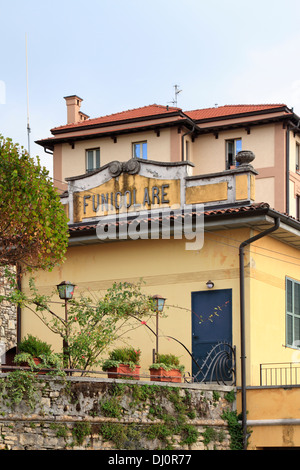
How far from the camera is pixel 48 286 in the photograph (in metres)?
21.2

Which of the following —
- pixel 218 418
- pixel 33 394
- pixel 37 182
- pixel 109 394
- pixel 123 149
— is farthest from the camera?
pixel 123 149

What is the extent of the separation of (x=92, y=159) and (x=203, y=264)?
2316 centimetres

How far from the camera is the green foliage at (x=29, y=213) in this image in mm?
18453

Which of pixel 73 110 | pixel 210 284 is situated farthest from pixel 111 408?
pixel 73 110

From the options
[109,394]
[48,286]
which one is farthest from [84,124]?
[109,394]

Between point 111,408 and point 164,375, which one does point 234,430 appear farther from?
point 111,408

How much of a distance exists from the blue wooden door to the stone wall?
53.1 inches

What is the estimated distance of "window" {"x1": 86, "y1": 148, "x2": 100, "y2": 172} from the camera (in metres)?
41.3

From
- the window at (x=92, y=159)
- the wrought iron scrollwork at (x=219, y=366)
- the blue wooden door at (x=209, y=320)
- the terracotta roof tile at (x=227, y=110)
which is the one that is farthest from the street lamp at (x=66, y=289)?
the window at (x=92, y=159)

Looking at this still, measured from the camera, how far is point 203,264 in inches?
751

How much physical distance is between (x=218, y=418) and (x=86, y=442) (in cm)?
366

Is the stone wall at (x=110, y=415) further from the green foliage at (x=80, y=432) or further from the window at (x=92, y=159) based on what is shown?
the window at (x=92, y=159)

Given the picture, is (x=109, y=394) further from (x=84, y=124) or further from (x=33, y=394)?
(x=84, y=124)

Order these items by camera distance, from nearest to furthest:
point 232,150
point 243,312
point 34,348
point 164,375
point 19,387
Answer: point 19,387 < point 34,348 < point 164,375 < point 243,312 < point 232,150
